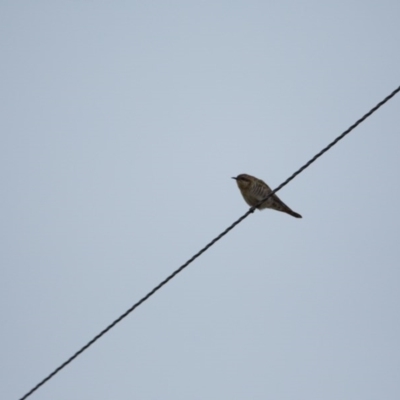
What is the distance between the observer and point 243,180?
1185cm

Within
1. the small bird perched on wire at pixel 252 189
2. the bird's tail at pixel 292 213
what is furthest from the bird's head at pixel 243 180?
the bird's tail at pixel 292 213

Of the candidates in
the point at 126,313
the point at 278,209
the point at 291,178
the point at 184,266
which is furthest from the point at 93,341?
the point at 278,209

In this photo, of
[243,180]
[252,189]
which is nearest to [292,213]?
[252,189]

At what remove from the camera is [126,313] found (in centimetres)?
497

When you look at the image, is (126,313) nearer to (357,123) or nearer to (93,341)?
(93,341)

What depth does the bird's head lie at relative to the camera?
11.8 metres

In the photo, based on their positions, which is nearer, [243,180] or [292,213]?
[292,213]

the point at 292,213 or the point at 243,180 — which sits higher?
the point at 243,180

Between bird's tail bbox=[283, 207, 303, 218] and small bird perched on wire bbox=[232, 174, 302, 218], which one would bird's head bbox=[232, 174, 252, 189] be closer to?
small bird perched on wire bbox=[232, 174, 302, 218]

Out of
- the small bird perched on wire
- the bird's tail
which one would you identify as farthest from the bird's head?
the bird's tail

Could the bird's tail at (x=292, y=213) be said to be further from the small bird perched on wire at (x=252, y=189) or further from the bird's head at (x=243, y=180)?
the bird's head at (x=243, y=180)

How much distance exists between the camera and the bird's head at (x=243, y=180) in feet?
38.6

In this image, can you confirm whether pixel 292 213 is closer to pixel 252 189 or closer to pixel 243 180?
pixel 252 189

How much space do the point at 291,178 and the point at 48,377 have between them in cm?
199
